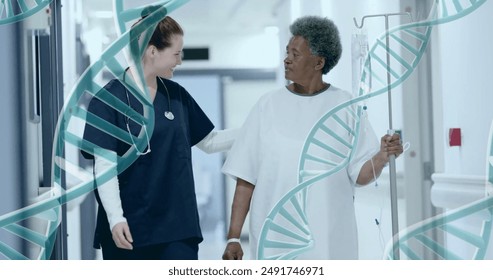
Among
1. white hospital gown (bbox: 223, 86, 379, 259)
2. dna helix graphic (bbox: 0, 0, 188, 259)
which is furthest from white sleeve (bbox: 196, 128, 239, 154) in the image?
dna helix graphic (bbox: 0, 0, 188, 259)

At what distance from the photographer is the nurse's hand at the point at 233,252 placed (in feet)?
6.03

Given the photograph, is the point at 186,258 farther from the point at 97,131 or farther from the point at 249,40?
the point at 249,40

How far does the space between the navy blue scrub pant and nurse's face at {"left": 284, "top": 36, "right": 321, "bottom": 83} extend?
0.55m

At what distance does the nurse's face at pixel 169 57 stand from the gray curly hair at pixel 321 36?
1.03 ft

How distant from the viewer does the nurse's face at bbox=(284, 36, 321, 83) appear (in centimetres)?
185

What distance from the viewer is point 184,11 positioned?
6.75ft

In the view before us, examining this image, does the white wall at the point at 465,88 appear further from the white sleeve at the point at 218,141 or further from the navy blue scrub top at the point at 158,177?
the navy blue scrub top at the point at 158,177

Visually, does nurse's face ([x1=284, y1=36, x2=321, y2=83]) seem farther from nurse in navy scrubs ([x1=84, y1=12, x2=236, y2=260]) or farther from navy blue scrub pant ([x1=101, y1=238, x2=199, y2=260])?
navy blue scrub pant ([x1=101, y1=238, x2=199, y2=260])

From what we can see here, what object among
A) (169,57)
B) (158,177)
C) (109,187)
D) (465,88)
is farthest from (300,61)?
(465,88)

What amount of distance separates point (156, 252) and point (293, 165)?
446 mm

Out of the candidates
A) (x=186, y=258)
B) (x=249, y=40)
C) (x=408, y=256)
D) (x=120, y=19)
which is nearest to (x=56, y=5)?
(x=120, y=19)

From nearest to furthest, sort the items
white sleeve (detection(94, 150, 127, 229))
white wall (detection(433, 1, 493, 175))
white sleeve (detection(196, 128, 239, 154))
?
1. white sleeve (detection(94, 150, 127, 229))
2. white sleeve (detection(196, 128, 239, 154))
3. white wall (detection(433, 1, 493, 175))

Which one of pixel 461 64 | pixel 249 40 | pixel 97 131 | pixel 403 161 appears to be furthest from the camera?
pixel 249 40

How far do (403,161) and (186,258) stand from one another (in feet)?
3.42
